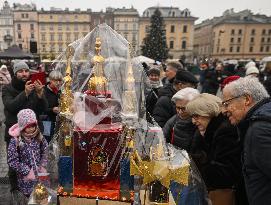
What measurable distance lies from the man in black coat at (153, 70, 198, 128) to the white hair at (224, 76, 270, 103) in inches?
60.4

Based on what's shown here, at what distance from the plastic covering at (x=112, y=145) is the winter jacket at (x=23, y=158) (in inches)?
42.3

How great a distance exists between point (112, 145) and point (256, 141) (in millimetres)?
874

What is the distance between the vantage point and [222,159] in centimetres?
233

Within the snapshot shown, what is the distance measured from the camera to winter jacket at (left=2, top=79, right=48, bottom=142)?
3799 mm

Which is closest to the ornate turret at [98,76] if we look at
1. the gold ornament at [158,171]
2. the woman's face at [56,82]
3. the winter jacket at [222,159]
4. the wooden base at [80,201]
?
the gold ornament at [158,171]

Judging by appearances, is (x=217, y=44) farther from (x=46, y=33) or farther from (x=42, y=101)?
(x=42, y=101)

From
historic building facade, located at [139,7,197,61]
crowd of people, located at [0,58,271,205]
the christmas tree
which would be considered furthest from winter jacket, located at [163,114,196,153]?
historic building facade, located at [139,7,197,61]

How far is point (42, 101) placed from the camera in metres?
4.11

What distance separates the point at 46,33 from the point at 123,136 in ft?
293

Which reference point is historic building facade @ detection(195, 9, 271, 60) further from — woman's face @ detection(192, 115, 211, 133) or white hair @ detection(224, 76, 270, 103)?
white hair @ detection(224, 76, 270, 103)

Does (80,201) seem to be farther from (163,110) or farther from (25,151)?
(163,110)

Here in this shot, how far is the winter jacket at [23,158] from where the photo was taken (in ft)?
9.48

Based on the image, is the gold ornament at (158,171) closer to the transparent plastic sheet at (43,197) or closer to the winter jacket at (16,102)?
the transparent plastic sheet at (43,197)

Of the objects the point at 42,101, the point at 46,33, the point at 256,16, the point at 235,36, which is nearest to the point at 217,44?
the point at 235,36
